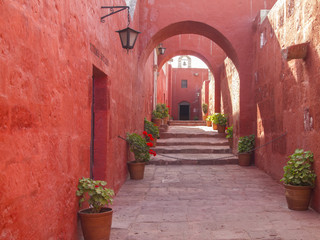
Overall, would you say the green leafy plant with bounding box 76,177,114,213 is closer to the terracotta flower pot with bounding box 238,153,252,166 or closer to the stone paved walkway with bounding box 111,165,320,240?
the stone paved walkway with bounding box 111,165,320,240

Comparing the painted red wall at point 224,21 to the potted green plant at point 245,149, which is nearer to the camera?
the potted green plant at point 245,149

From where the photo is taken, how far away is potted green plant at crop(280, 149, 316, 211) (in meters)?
4.38

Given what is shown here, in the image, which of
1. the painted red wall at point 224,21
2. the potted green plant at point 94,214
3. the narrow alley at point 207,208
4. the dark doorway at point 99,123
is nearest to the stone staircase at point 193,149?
the narrow alley at point 207,208

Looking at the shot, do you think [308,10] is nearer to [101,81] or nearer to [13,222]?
[101,81]

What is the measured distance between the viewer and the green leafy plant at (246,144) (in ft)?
26.9

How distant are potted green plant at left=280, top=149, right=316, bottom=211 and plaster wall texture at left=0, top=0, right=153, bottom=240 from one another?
9.04 ft

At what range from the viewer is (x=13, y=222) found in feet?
6.44

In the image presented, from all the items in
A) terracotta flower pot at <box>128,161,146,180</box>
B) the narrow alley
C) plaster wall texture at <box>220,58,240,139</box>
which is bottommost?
the narrow alley

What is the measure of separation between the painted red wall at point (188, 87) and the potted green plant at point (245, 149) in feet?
66.6

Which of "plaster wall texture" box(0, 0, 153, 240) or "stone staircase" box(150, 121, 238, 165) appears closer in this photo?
"plaster wall texture" box(0, 0, 153, 240)

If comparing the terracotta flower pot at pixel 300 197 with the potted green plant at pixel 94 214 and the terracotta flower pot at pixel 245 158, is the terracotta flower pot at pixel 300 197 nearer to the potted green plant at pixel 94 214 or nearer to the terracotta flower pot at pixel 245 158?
the potted green plant at pixel 94 214

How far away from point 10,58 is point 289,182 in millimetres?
3937

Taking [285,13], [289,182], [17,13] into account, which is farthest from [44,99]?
[285,13]

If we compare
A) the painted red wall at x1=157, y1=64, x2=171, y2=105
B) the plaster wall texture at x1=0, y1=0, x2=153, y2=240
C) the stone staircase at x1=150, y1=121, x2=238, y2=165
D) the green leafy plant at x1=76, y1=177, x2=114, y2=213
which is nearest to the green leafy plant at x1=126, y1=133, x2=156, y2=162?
the stone staircase at x1=150, y1=121, x2=238, y2=165
